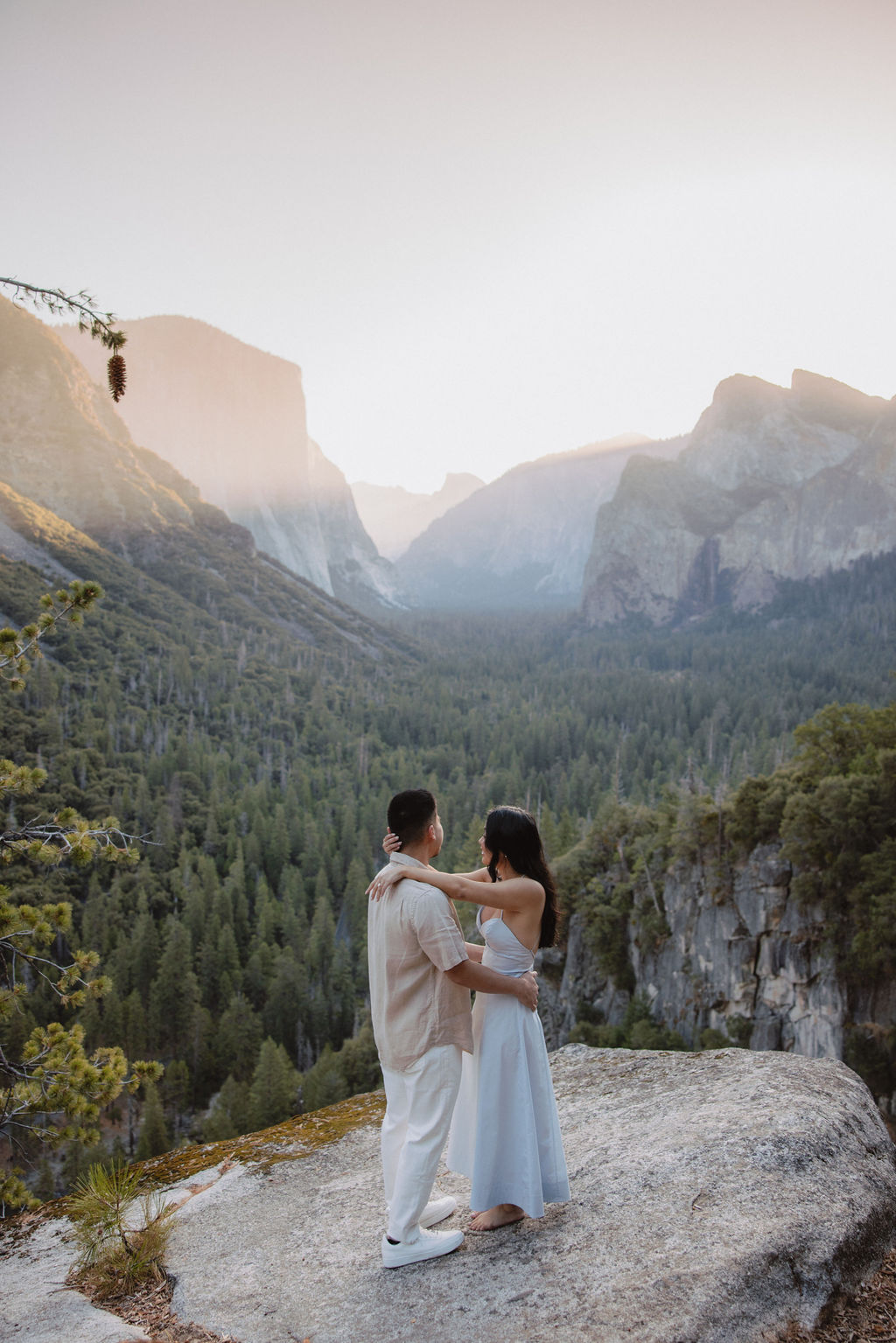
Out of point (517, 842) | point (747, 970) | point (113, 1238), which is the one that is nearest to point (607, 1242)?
point (517, 842)

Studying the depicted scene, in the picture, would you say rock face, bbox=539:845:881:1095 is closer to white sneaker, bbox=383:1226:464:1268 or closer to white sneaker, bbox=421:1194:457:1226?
white sneaker, bbox=421:1194:457:1226

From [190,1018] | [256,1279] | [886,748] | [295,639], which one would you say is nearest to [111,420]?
[295,639]

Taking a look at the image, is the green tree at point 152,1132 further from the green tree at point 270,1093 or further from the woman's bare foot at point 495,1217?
the woman's bare foot at point 495,1217

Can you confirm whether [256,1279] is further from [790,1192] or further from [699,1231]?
[790,1192]

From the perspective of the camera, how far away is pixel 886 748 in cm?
2378

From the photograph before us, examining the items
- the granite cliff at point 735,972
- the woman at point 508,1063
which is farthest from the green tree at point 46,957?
the granite cliff at point 735,972

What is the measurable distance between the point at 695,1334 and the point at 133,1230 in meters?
3.87

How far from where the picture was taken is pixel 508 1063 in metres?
4.60

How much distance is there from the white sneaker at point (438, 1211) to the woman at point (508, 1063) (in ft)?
0.56

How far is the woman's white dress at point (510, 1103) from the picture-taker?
4570mm

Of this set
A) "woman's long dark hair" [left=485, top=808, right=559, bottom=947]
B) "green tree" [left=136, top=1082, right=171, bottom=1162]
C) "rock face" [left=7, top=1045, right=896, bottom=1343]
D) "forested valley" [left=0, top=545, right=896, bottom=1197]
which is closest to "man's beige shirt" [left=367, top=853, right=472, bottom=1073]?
"woman's long dark hair" [left=485, top=808, right=559, bottom=947]

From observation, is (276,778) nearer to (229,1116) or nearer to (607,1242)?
(229,1116)

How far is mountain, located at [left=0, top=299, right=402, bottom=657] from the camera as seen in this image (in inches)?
4296

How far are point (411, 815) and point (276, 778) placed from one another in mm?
78307
